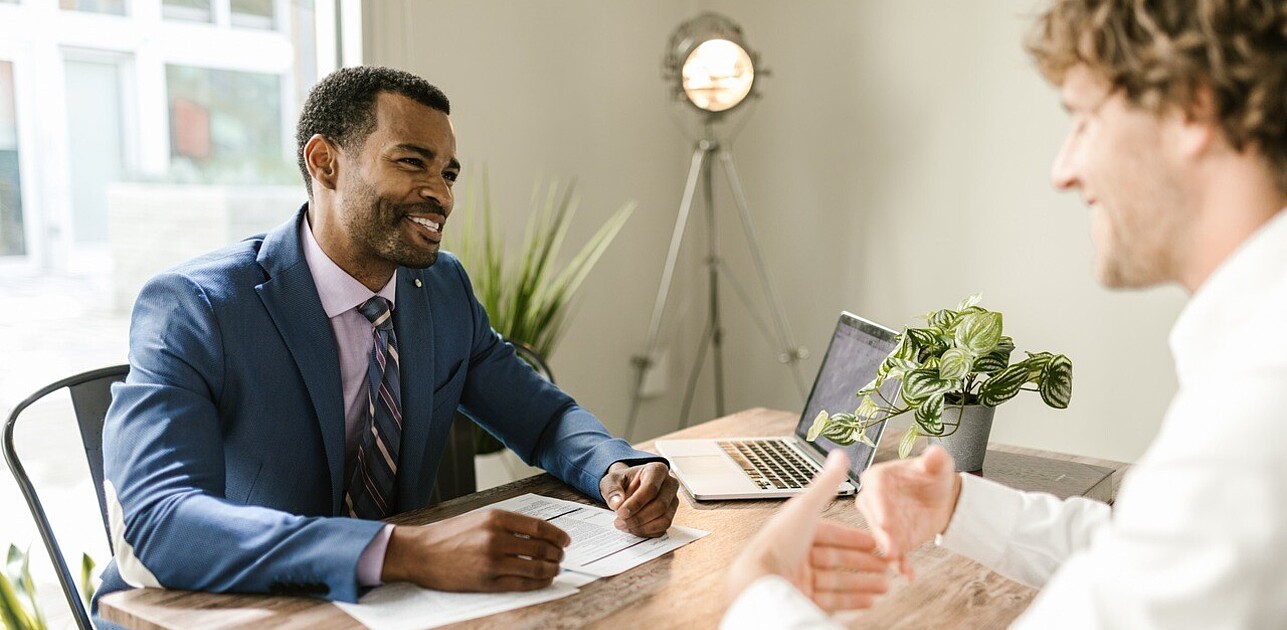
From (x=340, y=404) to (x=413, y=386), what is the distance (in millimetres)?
151

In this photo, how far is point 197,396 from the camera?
1372 millimetres

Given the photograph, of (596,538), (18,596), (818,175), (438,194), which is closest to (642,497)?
(596,538)

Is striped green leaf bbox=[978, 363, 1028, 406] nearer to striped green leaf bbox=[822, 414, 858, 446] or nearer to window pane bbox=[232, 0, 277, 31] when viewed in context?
striped green leaf bbox=[822, 414, 858, 446]

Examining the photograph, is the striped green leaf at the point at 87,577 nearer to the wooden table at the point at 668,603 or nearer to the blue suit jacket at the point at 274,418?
the blue suit jacket at the point at 274,418

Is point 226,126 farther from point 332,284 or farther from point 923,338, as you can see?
point 923,338

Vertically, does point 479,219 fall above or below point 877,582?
above

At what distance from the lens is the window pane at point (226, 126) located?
2.37 meters

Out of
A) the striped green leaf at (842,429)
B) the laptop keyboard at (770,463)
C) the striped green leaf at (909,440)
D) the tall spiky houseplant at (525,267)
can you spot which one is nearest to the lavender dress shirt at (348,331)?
the laptop keyboard at (770,463)

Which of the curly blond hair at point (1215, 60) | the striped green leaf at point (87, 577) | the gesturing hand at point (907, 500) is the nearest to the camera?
the curly blond hair at point (1215, 60)

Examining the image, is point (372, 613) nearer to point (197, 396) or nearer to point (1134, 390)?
point (197, 396)

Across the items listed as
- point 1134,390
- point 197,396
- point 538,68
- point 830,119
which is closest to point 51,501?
point 197,396

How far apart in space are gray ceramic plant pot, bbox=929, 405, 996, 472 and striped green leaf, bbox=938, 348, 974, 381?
3.3 inches

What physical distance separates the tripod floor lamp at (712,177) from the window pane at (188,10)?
54.1 inches

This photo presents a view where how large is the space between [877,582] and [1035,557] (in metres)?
0.26
